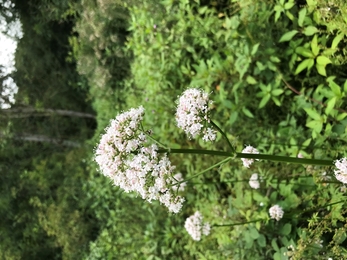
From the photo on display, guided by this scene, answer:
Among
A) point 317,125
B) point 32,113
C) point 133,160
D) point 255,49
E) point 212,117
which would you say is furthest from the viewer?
point 32,113

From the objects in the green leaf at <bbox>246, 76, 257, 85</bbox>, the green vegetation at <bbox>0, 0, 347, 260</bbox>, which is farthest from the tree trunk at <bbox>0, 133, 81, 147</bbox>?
the green leaf at <bbox>246, 76, 257, 85</bbox>

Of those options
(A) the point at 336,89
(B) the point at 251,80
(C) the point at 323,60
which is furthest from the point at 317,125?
(B) the point at 251,80

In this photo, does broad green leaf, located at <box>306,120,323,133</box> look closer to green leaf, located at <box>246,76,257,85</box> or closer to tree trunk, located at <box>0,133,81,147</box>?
green leaf, located at <box>246,76,257,85</box>

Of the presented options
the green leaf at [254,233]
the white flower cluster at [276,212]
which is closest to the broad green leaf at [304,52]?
the white flower cluster at [276,212]

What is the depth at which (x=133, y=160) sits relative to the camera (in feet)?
4.79

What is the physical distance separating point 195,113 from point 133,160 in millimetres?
309

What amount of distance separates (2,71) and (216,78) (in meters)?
4.75

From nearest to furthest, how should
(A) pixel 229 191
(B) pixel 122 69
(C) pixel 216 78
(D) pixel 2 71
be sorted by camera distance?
(C) pixel 216 78 < (A) pixel 229 191 < (B) pixel 122 69 < (D) pixel 2 71

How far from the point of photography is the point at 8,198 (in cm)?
673

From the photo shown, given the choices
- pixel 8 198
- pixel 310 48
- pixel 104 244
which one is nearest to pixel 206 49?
pixel 310 48

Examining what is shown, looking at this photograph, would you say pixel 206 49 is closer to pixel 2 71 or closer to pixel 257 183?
pixel 257 183

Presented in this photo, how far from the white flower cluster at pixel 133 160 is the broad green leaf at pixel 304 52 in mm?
1580

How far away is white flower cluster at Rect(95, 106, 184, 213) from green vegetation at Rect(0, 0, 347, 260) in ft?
1.56

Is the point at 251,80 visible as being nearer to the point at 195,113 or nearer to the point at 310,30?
the point at 310,30
